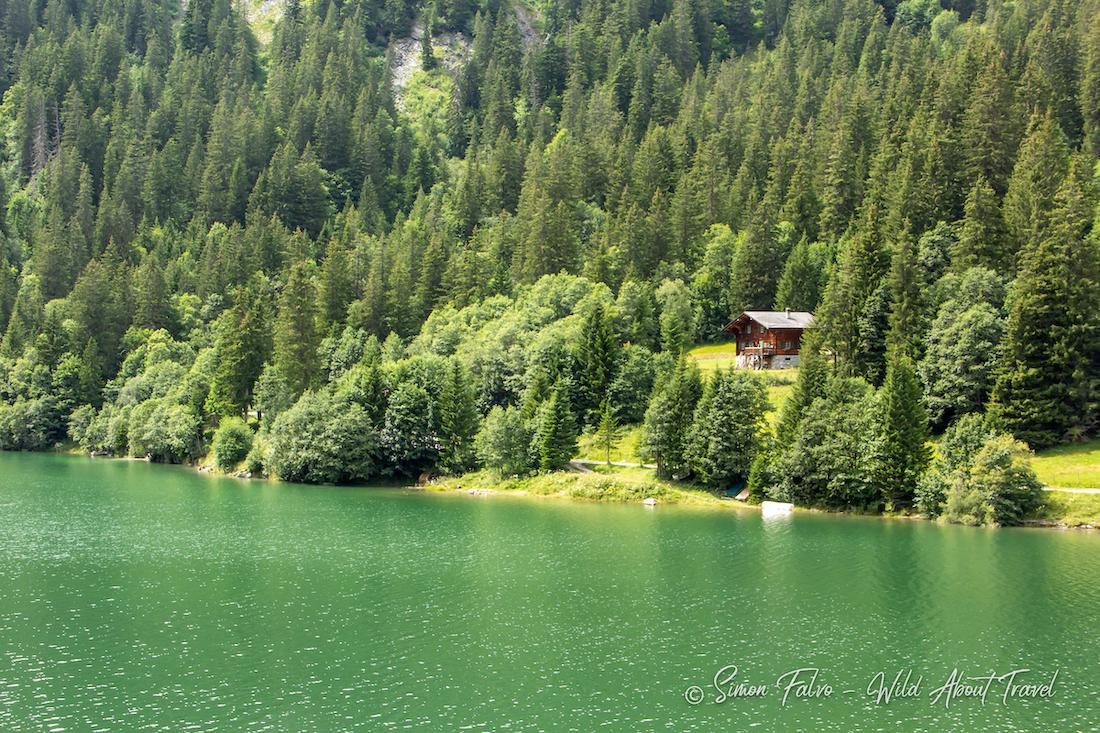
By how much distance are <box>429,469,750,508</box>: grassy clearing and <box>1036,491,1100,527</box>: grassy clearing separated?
23958 mm

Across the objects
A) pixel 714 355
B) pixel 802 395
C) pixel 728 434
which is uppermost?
pixel 714 355

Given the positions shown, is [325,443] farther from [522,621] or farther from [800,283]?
[522,621]

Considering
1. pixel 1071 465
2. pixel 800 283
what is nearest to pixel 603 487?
pixel 1071 465

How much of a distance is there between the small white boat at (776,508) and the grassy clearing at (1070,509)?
61.8 ft

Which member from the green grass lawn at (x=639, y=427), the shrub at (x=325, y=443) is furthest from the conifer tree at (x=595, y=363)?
the shrub at (x=325, y=443)

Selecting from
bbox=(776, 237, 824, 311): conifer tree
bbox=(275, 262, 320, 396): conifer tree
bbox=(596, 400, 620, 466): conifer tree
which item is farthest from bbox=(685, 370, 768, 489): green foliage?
bbox=(275, 262, 320, 396): conifer tree

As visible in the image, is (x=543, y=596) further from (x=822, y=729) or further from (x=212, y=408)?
(x=212, y=408)

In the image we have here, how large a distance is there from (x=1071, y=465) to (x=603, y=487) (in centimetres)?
3894

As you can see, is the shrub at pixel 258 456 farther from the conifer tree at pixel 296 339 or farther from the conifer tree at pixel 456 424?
the conifer tree at pixel 456 424

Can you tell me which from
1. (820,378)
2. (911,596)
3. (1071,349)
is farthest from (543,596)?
(1071,349)

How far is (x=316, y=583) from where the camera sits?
5531 centimetres

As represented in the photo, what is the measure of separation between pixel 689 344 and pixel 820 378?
124 feet

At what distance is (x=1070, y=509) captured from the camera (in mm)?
75250

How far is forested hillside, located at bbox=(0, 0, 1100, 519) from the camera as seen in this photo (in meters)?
89.5
